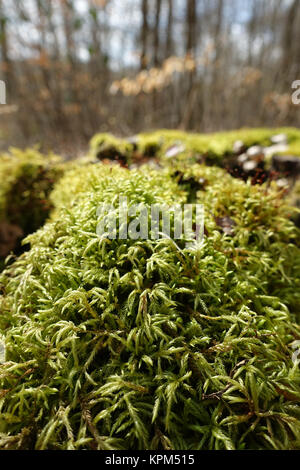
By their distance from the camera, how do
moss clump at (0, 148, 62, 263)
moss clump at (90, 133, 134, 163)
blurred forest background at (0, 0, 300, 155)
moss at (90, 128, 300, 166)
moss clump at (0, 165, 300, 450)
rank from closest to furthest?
moss clump at (0, 165, 300, 450), moss clump at (0, 148, 62, 263), moss at (90, 128, 300, 166), moss clump at (90, 133, 134, 163), blurred forest background at (0, 0, 300, 155)

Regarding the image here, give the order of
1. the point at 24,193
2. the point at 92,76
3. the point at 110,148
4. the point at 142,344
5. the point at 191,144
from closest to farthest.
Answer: the point at 142,344 → the point at 24,193 → the point at 191,144 → the point at 110,148 → the point at 92,76

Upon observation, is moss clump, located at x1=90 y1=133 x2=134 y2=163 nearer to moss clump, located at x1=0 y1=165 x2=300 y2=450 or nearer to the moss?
the moss

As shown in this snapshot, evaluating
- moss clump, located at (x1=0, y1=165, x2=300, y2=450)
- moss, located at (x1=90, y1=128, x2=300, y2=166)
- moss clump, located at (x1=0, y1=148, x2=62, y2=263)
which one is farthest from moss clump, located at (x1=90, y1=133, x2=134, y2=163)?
moss clump, located at (x1=0, y1=165, x2=300, y2=450)

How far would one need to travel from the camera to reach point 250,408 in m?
1.10

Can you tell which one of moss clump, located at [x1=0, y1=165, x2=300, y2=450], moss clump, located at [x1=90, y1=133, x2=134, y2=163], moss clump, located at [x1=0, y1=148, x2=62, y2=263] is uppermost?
moss clump, located at [x1=90, y1=133, x2=134, y2=163]

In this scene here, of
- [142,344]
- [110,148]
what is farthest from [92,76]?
[142,344]

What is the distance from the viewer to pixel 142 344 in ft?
4.08

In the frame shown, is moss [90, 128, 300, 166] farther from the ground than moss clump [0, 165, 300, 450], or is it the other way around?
moss [90, 128, 300, 166]

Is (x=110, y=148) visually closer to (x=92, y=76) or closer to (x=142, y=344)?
(x=142, y=344)

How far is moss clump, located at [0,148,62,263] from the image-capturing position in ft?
10.1

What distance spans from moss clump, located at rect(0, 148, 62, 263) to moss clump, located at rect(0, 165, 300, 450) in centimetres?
154

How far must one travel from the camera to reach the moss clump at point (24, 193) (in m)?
3.06

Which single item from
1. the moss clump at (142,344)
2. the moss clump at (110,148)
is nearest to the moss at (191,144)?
the moss clump at (110,148)

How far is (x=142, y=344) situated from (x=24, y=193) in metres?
2.44
